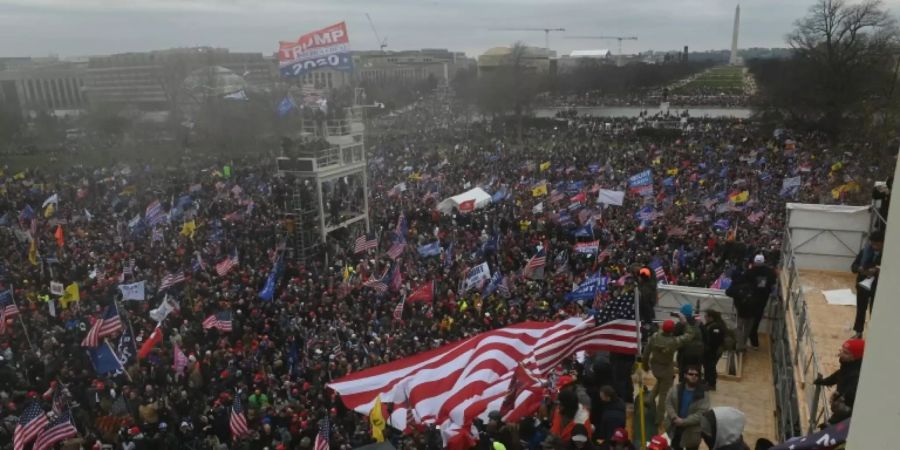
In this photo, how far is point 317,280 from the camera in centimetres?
1770

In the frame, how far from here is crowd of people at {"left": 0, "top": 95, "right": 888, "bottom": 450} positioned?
9766mm

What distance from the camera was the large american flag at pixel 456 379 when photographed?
651 cm

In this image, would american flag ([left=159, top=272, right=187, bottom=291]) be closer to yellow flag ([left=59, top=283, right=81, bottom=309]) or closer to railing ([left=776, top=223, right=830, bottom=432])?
yellow flag ([left=59, top=283, right=81, bottom=309])

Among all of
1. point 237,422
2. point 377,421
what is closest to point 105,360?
point 237,422

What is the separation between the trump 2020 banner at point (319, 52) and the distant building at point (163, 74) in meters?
30.3

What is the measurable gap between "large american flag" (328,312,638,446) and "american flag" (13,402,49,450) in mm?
5858

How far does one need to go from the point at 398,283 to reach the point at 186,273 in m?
6.22

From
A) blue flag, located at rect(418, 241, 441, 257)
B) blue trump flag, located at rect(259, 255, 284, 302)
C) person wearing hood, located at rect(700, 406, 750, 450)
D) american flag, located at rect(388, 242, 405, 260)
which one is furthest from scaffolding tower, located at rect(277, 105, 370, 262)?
person wearing hood, located at rect(700, 406, 750, 450)

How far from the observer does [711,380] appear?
839 centimetres

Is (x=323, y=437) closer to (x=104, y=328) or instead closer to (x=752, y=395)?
(x=752, y=395)

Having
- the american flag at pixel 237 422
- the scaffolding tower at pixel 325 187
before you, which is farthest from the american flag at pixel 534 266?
the american flag at pixel 237 422

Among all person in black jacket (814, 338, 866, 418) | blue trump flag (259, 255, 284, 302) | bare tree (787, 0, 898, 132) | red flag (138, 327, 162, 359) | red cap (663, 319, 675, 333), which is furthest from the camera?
bare tree (787, 0, 898, 132)

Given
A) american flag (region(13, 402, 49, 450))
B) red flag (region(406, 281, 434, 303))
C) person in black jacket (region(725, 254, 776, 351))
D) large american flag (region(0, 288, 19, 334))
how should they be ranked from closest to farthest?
person in black jacket (region(725, 254, 776, 351)) < american flag (region(13, 402, 49, 450)) < large american flag (region(0, 288, 19, 334)) < red flag (region(406, 281, 434, 303))

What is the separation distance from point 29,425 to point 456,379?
7145 mm
